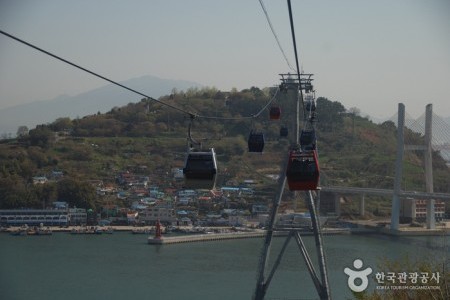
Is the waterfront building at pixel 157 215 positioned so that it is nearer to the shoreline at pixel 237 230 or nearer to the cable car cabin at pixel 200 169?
the shoreline at pixel 237 230

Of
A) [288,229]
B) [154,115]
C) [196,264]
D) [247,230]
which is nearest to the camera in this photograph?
[288,229]

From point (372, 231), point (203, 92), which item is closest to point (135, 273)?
point (372, 231)

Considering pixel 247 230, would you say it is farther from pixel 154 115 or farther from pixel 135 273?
pixel 154 115

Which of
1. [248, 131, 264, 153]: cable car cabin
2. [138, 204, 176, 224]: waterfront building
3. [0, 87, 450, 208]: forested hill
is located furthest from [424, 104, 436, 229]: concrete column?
Answer: [248, 131, 264, 153]: cable car cabin

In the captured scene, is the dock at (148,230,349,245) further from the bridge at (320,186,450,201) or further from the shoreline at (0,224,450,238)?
the bridge at (320,186,450,201)

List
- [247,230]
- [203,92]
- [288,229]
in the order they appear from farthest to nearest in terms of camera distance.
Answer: [203,92] < [247,230] < [288,229]

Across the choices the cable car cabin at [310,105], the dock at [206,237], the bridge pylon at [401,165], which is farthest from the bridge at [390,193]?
the cable car cabin at [310,105]

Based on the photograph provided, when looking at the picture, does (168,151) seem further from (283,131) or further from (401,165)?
(283,131)

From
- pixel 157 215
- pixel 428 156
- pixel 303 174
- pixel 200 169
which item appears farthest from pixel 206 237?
pixel 200 169

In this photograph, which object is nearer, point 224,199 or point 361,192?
point 361,192
